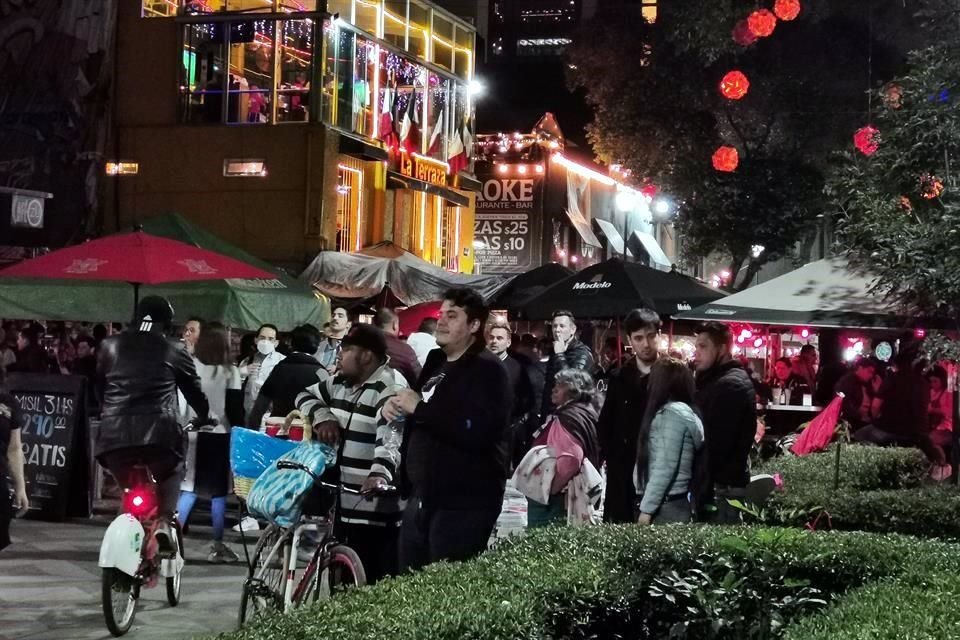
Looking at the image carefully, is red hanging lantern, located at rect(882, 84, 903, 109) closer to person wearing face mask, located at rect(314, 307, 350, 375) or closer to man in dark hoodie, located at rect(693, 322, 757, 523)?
man in dark hoodie, located at rect(693, 322, 757, 523)

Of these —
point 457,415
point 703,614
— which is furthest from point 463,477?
point 703,614

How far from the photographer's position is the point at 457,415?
A: 20.9ft

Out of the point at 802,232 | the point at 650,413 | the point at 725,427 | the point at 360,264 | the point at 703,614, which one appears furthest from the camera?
the point at 802,232

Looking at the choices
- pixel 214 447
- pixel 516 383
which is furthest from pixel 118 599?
pixel 516 383

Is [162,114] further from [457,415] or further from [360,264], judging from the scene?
[457,415]

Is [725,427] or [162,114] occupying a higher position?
[162,114]

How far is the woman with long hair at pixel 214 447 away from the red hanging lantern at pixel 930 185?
19.0ft

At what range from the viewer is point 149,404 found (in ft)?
28.2

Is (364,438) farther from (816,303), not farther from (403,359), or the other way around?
(816,303)

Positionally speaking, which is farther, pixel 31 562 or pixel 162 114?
pixel 162 114

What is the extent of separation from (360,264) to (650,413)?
554 inches

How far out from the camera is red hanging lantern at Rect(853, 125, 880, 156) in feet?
33.5

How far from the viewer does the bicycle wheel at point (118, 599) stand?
319 inches

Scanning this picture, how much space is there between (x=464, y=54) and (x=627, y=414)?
25.6m
